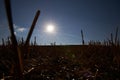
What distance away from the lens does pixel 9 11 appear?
1.18 m

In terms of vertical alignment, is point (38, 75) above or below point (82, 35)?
below

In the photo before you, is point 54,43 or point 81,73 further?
point 54,43

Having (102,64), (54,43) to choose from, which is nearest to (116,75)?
(102,64)

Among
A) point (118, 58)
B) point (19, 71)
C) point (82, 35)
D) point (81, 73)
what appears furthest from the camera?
point (82, 35)

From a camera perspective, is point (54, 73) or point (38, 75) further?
point (54, 73)

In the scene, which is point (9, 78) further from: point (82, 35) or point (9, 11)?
point (82, 35)

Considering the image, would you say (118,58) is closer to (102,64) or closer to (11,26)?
(102,64)

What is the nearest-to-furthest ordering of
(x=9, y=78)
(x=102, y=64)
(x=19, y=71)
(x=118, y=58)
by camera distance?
1. (x=19, y=71)
2. (x=9, y=78)
3. (x=118, y=58)
4. (x=102, y=64)

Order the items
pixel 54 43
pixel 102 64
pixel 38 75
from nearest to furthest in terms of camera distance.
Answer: pixel 38 75 < pixel 102 64 < pixel 54 43

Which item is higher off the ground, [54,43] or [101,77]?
[54,43]

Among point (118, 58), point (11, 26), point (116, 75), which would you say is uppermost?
point (11, 26)

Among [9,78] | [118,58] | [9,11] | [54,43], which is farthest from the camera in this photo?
[54,43]

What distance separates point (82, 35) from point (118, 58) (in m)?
5.12

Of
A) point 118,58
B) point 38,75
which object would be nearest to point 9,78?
point 38,75
